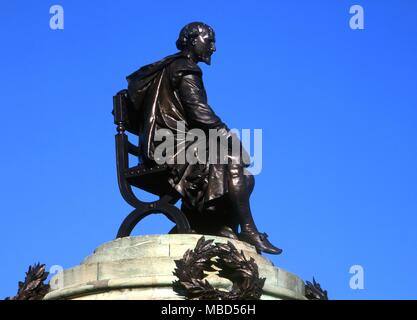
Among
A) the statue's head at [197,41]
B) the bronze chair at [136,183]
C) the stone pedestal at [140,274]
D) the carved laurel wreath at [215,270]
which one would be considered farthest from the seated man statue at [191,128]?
the carved laurel wreath at [215,270]

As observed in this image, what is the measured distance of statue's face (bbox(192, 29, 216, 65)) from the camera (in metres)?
24.3

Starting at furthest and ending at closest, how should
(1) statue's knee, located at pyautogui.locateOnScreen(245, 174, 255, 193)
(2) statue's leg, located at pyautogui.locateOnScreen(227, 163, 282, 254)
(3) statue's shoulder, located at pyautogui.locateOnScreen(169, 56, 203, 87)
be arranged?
(3) statue's shoulder, located at pyautogui.locateOnScreen(169, 56, 203, 87) < (1) statue's knee, located at pyautogui.locateOnScreen(245, 174, 255, 193) < (2) statue's leg, located at pyautogui.locateOnScreen(227, 163, 282, 254)

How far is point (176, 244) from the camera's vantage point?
21594mm

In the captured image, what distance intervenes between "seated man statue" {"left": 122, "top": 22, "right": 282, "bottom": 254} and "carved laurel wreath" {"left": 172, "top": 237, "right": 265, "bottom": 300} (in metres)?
1.65

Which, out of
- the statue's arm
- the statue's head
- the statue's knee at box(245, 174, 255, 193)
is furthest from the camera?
the statue's head

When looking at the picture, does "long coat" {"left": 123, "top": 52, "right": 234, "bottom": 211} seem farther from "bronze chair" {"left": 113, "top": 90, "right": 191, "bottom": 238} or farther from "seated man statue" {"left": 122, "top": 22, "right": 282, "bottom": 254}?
"bronze chair" {"left": 113, "top": 90, "right": 191, "bottom": 238}

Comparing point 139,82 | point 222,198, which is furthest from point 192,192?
point 139,82

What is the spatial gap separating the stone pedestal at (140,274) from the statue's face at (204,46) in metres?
3.73

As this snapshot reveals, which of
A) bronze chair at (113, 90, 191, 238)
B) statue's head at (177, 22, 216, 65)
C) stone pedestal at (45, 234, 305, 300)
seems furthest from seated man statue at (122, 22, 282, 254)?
stone pedestal at (45, 234, 305, 300)

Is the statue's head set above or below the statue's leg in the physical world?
above
